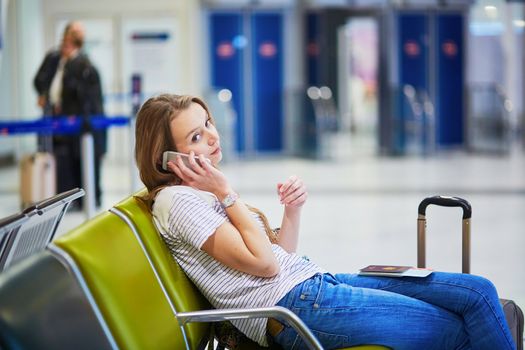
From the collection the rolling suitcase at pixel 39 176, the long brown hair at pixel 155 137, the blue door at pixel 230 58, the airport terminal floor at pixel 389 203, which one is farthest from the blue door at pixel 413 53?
the long brown hair at pixel 155 137

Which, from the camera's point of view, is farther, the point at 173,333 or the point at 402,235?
the point at 402,235

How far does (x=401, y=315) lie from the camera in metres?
2.55

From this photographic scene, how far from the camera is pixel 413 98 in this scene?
14.9 meters

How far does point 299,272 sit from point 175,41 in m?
12.1

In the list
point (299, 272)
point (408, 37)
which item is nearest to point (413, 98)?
point (408, 37)

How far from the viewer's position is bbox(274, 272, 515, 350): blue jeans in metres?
2.51

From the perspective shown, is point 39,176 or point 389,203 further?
point 389,203

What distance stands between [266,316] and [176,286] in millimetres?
287

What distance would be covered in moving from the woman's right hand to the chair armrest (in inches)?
13.7

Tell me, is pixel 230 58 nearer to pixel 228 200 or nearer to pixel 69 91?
A: pixel 69 91

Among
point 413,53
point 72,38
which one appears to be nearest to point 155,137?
point 72,38

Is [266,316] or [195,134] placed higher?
[195,134]

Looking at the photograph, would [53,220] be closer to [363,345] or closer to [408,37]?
[363,345]

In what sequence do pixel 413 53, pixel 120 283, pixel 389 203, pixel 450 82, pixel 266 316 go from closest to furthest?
1. pixel 120 283
2. pixel 266 316
3. pixel 389 203
4. pixel 413 53
5. pixel 450 82
